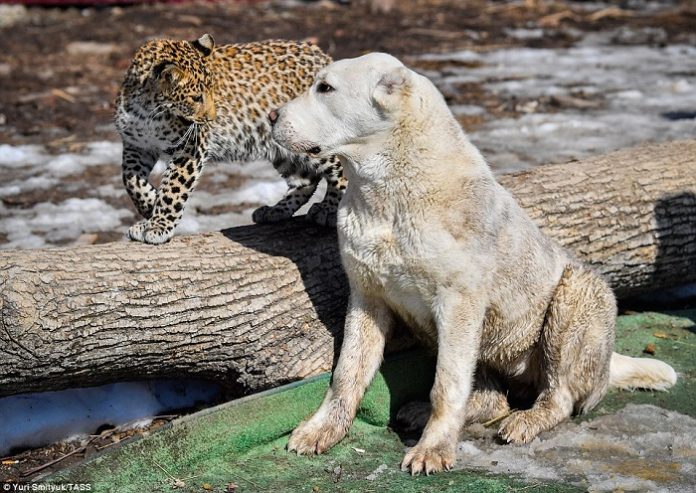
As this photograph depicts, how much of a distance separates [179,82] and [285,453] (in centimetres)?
209

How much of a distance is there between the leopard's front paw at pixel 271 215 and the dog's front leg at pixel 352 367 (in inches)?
41.6

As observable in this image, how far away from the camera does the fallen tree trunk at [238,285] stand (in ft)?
15.9

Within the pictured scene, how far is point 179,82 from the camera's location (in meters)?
5.71

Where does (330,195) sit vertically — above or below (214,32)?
above

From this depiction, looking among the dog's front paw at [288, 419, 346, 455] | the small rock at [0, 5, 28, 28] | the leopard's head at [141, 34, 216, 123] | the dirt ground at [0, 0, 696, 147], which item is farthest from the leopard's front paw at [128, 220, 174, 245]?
the small rock at [0, 5, 28, 28]

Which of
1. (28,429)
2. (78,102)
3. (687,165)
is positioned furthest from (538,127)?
(28,429)

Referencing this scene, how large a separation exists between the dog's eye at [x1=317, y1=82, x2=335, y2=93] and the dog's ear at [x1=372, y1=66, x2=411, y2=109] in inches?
9.8

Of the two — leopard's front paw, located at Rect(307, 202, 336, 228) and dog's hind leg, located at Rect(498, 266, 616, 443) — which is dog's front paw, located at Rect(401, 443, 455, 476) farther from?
leopard's front paw, located at Rect(307, 202, 336, 228)

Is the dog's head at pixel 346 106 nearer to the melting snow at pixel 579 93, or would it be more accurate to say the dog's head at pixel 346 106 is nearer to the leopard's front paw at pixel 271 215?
the leopard's front paw at pixel 271 215

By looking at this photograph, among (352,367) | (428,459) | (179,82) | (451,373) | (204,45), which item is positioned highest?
(204,45)

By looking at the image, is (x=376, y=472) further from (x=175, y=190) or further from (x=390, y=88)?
(x=175, y=190)

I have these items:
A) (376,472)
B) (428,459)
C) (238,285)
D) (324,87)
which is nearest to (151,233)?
(238,285)

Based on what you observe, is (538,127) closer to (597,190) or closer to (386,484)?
(597,190)

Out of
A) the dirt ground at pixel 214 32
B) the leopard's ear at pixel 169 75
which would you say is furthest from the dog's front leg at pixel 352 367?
the dirt ground at pixel 214 32
